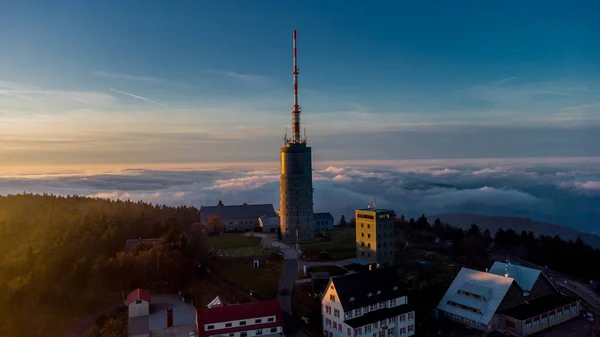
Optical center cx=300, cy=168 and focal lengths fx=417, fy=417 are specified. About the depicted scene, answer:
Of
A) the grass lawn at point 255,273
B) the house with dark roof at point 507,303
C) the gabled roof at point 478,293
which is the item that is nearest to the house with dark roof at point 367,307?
the gabled roof at point 478,293

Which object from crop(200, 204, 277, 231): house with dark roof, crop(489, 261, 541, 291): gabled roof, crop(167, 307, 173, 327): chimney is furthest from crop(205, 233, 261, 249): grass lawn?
crop(489, 261, 541, 291): gabled roof

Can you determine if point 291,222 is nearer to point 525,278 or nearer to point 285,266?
point 285,266

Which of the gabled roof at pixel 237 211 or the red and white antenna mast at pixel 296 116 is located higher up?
the red and white antenna mast at pixel 296 116

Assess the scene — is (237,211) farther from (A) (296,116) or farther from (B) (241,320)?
(B) (241,320)

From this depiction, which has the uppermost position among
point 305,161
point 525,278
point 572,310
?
point 305,161

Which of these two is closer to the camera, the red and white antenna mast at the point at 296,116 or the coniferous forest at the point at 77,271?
the coniferous forest at the point at 77,271

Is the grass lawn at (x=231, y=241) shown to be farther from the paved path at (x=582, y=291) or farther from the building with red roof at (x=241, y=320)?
the paved path at (x=582, y=291)

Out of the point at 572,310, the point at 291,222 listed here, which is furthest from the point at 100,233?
the point at 572,310
